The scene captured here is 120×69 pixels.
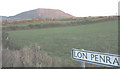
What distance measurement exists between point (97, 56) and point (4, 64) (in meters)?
4.06

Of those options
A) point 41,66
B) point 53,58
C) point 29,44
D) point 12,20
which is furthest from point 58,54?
point 12,20

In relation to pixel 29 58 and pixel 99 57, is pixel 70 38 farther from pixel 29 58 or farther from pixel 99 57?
pixel 99 57

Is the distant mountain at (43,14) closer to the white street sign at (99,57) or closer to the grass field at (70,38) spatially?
the grass field at (70,38)

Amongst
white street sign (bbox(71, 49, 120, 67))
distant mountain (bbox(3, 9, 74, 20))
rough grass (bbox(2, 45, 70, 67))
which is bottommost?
rough grass (bbox(2, 45, 70, 67))

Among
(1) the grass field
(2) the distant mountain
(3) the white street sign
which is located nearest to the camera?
(3) the white street sign

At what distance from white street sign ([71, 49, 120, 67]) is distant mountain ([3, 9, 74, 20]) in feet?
7.55

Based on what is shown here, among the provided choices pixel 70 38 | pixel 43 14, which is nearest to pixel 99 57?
pixel 70 38

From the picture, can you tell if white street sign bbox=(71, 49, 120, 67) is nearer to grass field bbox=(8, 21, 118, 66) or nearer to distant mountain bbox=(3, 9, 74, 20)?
grass field bbox=(8, 21, 118, 66)

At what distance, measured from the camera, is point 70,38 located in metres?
5.17

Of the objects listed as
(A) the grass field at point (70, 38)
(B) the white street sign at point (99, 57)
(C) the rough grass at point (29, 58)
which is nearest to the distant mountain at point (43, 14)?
(A) the grass field at point (70, 38)

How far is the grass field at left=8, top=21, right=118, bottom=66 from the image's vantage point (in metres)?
4.51

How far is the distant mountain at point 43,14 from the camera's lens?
5.12m

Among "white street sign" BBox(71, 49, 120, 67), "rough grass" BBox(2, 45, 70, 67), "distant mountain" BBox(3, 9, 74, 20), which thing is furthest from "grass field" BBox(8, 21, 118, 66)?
"white street sign" BBox(71, 49, 120, 67)

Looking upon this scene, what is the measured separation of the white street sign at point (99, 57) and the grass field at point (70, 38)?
186 cm
